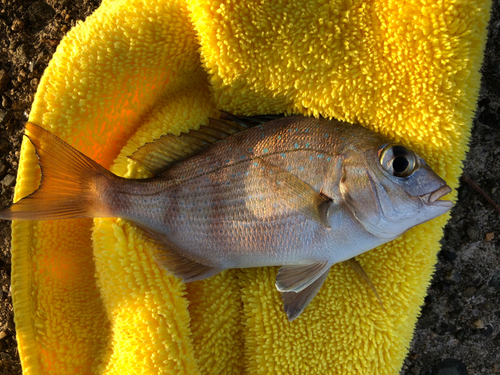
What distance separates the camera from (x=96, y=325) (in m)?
1.48

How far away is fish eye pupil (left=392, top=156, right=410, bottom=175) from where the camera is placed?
3.83ft

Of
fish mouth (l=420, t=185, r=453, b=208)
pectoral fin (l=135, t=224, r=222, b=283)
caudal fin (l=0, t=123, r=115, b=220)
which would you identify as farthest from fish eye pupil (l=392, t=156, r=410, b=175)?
caudal fin (l=0, t=123, r=115, b=220)

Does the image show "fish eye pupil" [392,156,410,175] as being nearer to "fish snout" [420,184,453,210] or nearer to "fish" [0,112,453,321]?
"fish" [0,112,453,321]

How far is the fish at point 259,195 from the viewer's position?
1179 millimetres

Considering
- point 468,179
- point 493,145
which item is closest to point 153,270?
point 468,179

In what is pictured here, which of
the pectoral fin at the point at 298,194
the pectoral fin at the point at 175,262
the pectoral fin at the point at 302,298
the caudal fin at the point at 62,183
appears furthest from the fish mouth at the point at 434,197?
the caudal fin at the point at 62,183

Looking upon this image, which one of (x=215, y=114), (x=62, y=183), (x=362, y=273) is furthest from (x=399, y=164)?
(x=62, y=183)

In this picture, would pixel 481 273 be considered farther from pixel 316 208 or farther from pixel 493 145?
pixel 316 208

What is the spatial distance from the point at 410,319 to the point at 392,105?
81 cm

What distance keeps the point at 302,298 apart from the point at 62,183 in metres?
0.94

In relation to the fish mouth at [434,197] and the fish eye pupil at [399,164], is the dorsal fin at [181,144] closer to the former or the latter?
the fish eye pupil at [399,164]

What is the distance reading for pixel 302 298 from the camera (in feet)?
4.26

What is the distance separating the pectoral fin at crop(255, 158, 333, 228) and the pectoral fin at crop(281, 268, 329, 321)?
232mm

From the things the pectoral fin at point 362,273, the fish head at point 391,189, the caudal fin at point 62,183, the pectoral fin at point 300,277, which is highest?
the caudal fin at point 62,183
